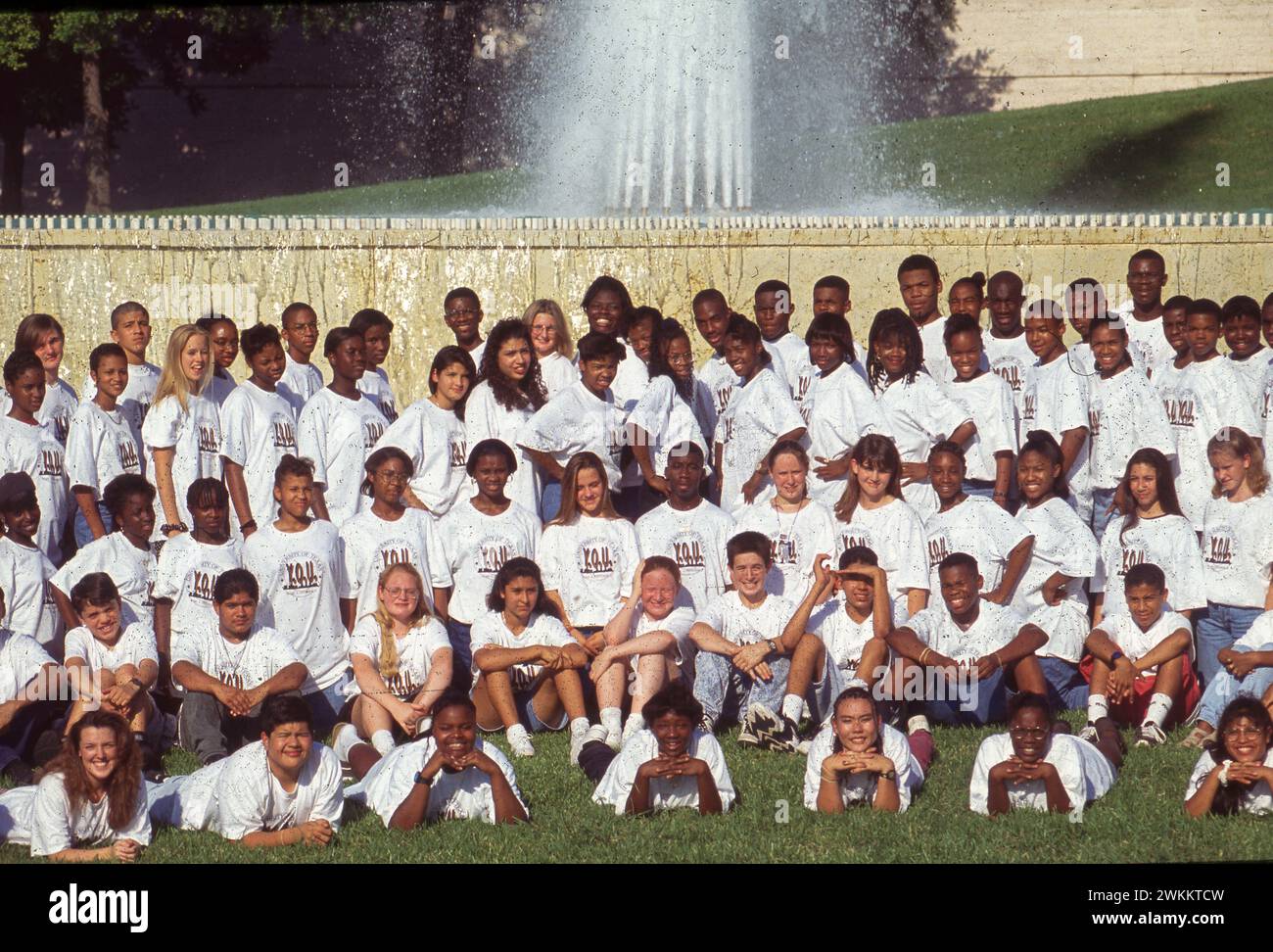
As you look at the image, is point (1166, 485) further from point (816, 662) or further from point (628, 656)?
point (628, 656)

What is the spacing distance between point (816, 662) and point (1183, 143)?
15881 mm

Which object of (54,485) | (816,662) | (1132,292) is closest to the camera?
(816,662)

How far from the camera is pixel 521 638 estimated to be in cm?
958

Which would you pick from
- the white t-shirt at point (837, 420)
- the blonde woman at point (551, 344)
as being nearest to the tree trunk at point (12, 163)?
the blonde woman at point (551, 344)

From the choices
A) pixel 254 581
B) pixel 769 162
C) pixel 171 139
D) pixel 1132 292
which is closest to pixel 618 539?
pixel 254 581

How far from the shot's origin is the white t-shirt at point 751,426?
34.6 feet

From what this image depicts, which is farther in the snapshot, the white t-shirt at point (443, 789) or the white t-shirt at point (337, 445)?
the white t-shirt at point (337, 445)

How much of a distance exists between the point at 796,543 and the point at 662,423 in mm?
1103

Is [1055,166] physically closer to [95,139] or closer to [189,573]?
[95,139]

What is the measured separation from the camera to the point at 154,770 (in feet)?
29.0

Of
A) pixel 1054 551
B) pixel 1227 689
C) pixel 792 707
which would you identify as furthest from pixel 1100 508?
pixel 792 707

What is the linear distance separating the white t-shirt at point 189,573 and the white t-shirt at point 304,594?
5.1 inches

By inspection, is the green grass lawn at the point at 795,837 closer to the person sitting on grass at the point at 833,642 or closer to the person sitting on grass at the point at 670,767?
the person sitting on grass at the point at 670,767

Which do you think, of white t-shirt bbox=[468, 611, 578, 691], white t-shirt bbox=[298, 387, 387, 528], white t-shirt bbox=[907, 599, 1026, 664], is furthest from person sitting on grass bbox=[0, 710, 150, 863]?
white t-shirt bbox=[907, 599, 1026, 664]
